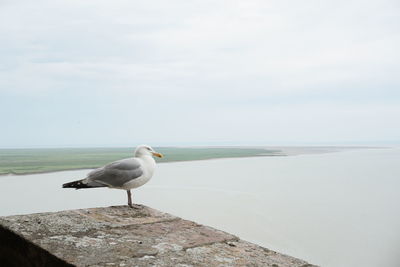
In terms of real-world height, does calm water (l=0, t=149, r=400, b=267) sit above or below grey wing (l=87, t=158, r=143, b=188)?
below

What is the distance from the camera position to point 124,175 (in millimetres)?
2855

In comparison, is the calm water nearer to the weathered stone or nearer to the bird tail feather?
the bird tail feather

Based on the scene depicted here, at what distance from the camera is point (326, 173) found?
184ft

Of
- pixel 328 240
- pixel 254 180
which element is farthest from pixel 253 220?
pixel 254 180

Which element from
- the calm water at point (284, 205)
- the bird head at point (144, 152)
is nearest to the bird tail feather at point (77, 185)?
the bird head at point (144, 152)

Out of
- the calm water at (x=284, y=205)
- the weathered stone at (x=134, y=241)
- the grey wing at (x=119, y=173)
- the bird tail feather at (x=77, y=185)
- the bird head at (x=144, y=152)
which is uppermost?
the bird head at (x=144, y=152)

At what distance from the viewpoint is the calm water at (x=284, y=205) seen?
1125 inches

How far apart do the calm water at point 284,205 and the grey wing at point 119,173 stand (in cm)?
2046

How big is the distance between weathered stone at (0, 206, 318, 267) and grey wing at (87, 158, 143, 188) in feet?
1.60

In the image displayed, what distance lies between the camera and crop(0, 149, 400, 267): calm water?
2856cm

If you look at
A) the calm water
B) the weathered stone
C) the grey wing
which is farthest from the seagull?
the calm water

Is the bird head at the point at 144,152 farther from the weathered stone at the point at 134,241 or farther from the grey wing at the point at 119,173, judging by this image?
the weathered stone at the point at 134,241

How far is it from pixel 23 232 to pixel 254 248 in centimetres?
104

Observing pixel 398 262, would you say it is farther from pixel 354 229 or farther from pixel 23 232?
pixel 23 232
